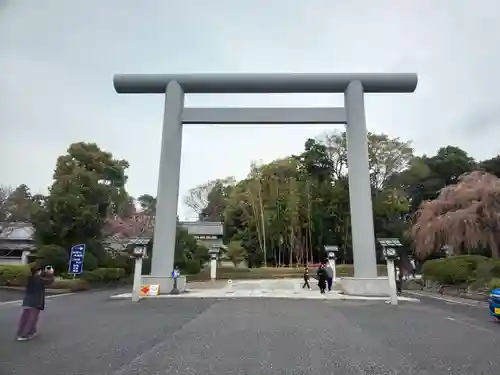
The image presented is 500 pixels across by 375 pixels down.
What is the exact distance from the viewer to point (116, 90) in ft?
50.0

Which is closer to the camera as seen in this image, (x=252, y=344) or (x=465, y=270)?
(x=252, y=344)

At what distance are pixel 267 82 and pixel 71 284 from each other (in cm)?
1225

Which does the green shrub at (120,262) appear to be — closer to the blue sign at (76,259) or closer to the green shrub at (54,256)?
the green shrub at (54,256)

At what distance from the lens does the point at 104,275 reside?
20.5 meters

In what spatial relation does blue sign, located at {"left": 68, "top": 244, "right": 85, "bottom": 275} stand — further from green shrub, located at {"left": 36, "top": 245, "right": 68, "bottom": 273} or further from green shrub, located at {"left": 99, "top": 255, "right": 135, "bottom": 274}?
green shrub, located at {"left": 99, "top": 255, "right": 135, "bottom": 274}

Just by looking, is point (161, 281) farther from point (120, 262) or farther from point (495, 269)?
point (495, 269)

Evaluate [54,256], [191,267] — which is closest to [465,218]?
[191,267]

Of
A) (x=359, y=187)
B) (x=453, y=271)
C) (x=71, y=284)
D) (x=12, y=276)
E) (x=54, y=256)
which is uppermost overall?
(x=359, y=187)

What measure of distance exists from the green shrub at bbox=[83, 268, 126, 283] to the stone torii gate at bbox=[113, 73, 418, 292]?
21.4ft

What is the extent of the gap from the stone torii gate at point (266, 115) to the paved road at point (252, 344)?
5150 mm

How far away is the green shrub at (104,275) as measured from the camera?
1932 cm

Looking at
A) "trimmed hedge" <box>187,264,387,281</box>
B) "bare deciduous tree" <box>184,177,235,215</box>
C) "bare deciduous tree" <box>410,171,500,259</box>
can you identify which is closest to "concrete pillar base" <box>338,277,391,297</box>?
"bare deciduous tree" <box>410,171,500,259</box>

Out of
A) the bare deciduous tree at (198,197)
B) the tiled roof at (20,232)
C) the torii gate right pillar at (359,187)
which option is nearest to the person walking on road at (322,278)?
the torii gate right pillar at (359,187)

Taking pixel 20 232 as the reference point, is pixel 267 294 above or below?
below
